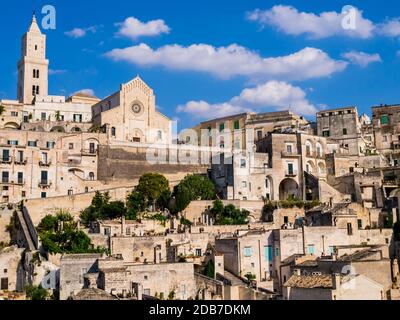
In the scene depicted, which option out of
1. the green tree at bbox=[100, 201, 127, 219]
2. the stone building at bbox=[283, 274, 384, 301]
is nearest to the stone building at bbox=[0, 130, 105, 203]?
the green tree at bbox=[100, 201, 127, 219]

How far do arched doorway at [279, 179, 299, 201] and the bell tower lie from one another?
1285 inches

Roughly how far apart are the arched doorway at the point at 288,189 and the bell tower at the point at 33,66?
32.6 m

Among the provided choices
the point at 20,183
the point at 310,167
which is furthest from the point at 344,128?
the point at 20,183

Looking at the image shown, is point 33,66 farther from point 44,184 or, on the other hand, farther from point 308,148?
point 308,148

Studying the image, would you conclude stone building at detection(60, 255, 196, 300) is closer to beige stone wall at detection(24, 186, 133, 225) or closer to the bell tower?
beige stone wall at detection(24, 186, 133, 225)

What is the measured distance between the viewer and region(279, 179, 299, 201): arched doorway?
54.8 m

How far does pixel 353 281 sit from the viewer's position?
31.0 meters

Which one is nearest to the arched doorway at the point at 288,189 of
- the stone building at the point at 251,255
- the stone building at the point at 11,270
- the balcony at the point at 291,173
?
the balcony at the point at 291,173

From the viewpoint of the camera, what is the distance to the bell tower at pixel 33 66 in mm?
74062

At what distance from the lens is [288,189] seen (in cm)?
5528

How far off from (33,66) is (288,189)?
117 ft

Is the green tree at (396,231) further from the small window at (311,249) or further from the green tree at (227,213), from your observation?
the green tree at (227,213)
